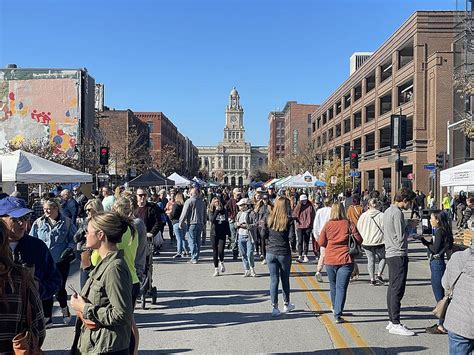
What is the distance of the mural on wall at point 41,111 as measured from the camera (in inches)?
1789

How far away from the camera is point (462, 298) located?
4.32 metres

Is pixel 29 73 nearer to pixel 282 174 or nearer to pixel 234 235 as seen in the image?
pixel 234 235

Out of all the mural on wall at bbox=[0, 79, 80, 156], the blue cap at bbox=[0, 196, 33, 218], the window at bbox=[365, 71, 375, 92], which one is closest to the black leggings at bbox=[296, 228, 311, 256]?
the blue cap at bbox=[0, 196, 33, 218]

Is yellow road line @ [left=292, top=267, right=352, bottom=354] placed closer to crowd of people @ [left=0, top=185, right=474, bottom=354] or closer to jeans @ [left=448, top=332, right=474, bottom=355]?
crowd of people @ [left=0, top=185, right=474, bottom=354]

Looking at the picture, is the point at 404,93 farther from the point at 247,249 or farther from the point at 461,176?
the point at 247,249

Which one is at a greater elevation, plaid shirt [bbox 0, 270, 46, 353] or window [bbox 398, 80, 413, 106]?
window [bbox 398, 80, 413, 106]

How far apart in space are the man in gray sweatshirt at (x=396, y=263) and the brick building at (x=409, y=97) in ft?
73.3

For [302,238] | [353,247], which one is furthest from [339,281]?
[302,238]

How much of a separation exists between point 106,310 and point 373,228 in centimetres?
837

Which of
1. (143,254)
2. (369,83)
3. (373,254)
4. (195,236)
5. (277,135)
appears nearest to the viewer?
(143,254)

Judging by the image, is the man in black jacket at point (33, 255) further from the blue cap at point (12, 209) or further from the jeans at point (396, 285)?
the jeans at point (396, 285)

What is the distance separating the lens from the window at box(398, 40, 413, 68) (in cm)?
4494

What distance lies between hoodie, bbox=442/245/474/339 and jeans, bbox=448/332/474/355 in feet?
0.16

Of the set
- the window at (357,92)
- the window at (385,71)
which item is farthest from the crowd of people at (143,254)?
the window at (357,92)
